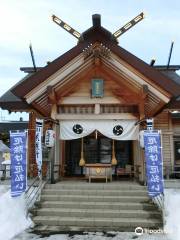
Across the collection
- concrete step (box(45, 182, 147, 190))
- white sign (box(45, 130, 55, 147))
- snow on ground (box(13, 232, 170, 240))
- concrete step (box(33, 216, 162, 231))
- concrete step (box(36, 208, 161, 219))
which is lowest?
snow on ground (box(13, 232, 170, 240))

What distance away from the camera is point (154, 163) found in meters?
9.07

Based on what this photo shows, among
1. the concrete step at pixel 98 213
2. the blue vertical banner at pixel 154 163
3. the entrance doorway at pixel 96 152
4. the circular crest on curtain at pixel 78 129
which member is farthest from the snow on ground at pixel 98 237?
the entrance doorway at pixel 96 152

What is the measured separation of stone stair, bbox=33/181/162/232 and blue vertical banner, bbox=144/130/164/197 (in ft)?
2.76

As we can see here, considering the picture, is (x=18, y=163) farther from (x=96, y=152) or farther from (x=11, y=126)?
(x=11, y=126)

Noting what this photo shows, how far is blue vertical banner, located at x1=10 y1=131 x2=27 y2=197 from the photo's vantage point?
9023mm

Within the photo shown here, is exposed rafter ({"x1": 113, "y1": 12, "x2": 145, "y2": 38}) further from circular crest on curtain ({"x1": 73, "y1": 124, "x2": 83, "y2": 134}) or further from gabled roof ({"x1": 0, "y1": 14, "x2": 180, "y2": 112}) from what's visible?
circular crest on curtain ({"x1": 73, "y1": 124, "x2": 83, "y2": 134})

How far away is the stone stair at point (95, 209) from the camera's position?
28.2 ft

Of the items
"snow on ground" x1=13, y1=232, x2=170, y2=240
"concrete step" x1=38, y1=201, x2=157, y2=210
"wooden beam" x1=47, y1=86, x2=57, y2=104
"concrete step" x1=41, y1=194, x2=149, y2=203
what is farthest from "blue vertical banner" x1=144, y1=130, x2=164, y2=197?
"wooden beam" x1=47, y1=86, x2=57, y2=104

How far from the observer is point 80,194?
1033 centimetres

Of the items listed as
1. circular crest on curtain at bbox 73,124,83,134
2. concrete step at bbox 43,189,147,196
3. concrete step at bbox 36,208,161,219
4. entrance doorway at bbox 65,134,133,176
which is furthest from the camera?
entrance doorway at bbox 65,134,133,176

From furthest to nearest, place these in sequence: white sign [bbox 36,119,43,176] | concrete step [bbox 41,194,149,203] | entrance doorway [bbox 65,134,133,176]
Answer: entrance doorway [bbox 65,134,133,176] < white sign [bbox 36,119,43,176] < concrete step [bbox 41,194,149,203]

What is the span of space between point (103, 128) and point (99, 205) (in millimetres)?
3710

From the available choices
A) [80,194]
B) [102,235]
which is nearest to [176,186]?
[80,194]

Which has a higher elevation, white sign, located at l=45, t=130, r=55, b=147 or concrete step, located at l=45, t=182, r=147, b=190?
white sign, located at l=45, t=130, r=55, b=147
